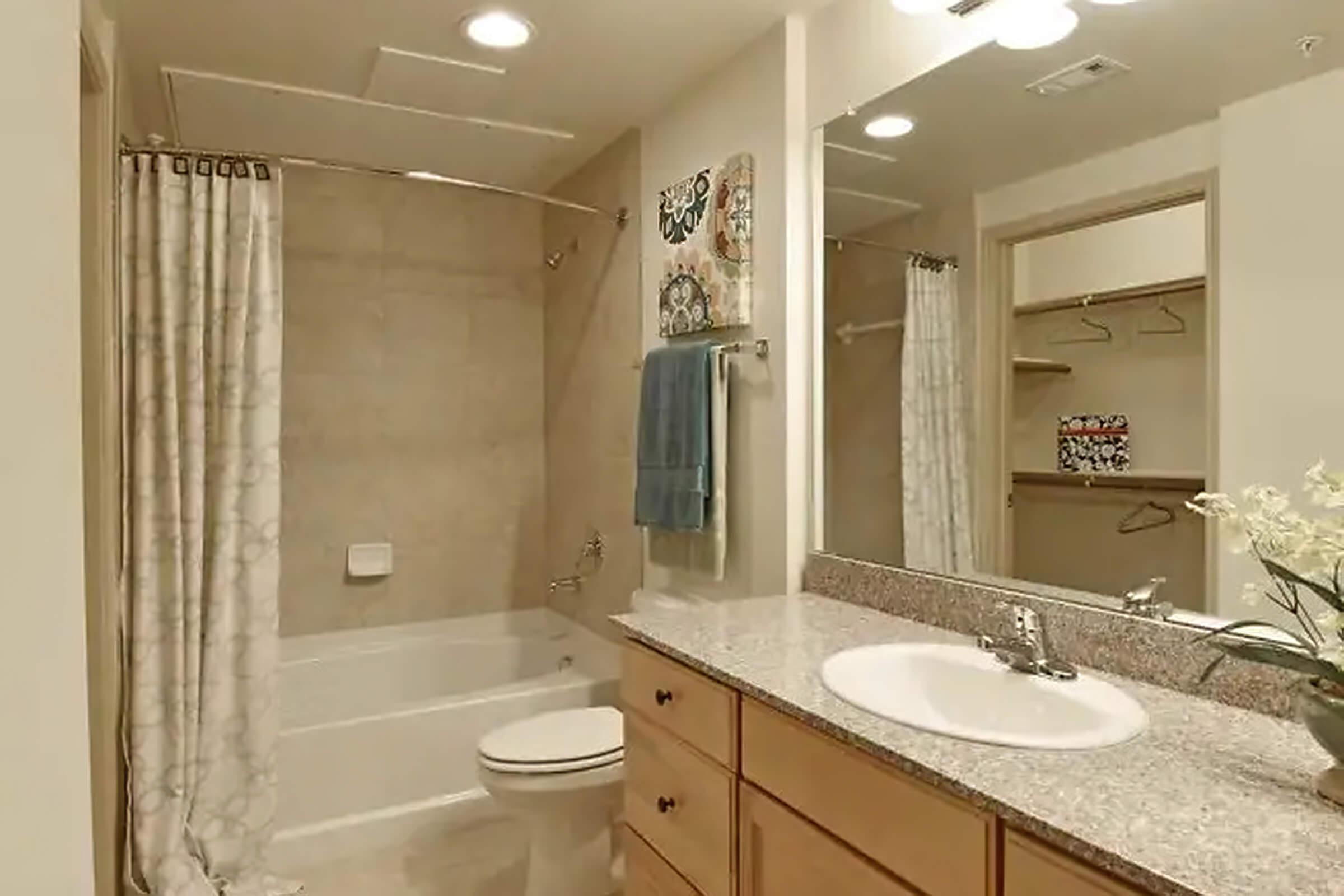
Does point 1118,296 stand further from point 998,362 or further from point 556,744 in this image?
point 556,744

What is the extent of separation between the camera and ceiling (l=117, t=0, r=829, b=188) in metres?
2.00

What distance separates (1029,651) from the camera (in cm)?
140

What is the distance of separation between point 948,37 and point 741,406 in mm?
1005

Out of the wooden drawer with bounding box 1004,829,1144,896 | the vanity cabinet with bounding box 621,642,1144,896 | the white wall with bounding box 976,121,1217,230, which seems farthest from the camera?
the white wall with bounding box 976,121,1217,230

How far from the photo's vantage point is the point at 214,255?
210 centimetres

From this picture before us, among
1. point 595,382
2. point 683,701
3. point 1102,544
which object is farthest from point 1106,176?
point 595,382

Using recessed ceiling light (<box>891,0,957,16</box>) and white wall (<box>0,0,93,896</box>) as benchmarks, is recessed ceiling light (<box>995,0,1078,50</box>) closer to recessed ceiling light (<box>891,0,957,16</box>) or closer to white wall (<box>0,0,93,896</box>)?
recessed ceiling light (<box>891,0,957,16</box>)

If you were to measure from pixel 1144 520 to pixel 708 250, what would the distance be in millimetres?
1370

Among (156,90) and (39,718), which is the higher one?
(156,90)

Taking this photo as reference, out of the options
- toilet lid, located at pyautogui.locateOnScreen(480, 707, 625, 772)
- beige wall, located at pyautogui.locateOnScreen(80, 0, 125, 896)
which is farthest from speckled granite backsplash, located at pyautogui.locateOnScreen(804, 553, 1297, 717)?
beige wall, located at pyautogui.locateOnScreen(80, 0, 125, 896)

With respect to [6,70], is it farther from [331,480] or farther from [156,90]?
[331,480]

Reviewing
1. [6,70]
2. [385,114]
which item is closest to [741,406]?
[385,114]

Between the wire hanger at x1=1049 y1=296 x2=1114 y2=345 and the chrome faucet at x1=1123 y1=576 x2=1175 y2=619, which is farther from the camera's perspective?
the wire hanger at x1=1049 y1=296 x2=1114 y2=345

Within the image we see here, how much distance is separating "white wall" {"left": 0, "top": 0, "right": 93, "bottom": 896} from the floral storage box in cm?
156
